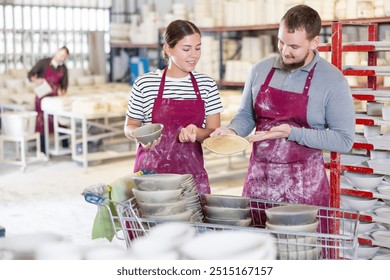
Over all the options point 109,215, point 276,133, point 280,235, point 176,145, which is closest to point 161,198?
point 109,215

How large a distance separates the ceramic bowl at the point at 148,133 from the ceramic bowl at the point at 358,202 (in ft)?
5.29

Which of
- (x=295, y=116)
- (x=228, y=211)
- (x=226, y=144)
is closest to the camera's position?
(x=228, y=211)

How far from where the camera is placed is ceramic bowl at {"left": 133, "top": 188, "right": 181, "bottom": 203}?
218 cm

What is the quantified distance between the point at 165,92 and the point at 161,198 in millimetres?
1145

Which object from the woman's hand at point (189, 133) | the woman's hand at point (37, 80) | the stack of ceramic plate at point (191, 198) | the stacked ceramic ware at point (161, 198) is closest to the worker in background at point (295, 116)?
the woman's hand at point (189, 133)

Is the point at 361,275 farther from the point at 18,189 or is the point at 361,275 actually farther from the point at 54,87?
the point at 54,87

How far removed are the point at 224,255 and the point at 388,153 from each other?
9.28 feet

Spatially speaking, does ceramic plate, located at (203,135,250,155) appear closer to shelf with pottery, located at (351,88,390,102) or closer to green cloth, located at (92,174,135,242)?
green cloth, located at (92,174,135,242)

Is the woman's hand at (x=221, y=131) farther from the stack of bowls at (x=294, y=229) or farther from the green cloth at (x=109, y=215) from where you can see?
the stack of bowls at (x=294, y=229)

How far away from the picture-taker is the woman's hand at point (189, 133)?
3.08m

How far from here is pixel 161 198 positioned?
218 cm

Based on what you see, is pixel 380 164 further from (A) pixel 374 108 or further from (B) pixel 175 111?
(B) pixel 175 111

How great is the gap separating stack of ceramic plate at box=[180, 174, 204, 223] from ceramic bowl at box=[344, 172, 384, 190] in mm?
1807

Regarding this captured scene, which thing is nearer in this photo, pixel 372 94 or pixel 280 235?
pixel 280 235
